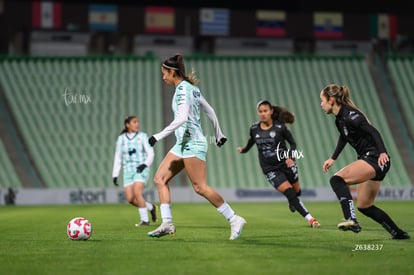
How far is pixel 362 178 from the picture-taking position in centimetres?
845

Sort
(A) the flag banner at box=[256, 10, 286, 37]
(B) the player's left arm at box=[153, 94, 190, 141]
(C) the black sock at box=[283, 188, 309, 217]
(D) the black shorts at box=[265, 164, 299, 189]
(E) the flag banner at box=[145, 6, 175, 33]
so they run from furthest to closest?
1. (A) the flag banner at box=[256, 10, 286, 37]
2. (E) the flag banner at box=[145, 6, 175, 33]
3. (D) the black shorts at box=[265, 164, 299, 189]
4. (C) the black sock at box=[283, 188, 309, 217]
5. (B) the player's left arm at box=[153, 94, 190, 141]

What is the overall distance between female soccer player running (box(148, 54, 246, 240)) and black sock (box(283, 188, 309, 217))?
119 inches

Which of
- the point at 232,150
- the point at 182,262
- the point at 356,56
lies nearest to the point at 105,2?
the point at 232,150

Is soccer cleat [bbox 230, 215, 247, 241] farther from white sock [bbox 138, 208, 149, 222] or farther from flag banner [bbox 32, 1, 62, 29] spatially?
flag banner [bbox 32, 1, 62, 29]

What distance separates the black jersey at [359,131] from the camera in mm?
8492

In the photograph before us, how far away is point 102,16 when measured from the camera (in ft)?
105

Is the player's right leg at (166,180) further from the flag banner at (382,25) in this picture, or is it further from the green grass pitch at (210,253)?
the flag banner at (382,25)

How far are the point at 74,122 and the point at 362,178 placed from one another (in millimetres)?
22694

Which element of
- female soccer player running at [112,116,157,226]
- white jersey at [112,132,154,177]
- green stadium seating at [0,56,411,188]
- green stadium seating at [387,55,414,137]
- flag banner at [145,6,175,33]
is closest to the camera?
female soccer player running at [112,116,157,226]

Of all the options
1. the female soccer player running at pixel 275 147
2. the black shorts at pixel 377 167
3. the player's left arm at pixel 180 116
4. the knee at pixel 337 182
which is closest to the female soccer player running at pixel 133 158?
the female soccer player running at pixel 275 147

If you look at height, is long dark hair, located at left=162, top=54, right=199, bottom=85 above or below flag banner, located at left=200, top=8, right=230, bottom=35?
below

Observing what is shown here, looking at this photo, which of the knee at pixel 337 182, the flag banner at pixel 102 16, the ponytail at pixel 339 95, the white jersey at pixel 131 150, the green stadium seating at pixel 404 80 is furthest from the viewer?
the flag banner at pixel 102 16

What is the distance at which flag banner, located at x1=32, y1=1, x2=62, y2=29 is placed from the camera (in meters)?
31.7

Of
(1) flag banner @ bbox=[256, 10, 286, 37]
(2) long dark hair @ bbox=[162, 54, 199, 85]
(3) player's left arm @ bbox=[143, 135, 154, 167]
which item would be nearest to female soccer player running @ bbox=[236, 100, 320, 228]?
(3) player's left arm @ bbox=[143, 135, 154, 167]
